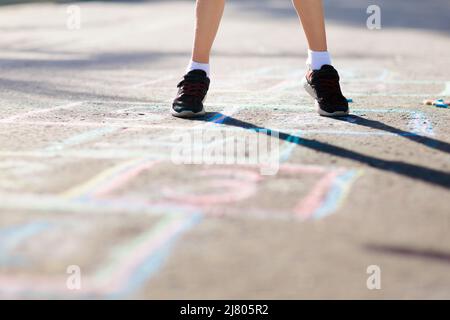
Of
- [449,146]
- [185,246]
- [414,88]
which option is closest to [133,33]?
[414,88]

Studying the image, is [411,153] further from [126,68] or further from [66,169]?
[126,68]

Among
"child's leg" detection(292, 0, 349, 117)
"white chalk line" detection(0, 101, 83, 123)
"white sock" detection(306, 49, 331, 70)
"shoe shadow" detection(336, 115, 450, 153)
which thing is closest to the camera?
"shoe shadow" detection(336, 115, 450, 153)

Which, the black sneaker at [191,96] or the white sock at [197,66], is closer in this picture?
the black sneaker at [191,96]

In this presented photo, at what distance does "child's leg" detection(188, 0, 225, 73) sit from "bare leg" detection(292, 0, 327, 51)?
37 cm

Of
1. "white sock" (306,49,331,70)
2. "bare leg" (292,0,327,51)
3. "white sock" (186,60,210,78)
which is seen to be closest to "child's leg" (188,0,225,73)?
"white sock" (186,60,210,78)

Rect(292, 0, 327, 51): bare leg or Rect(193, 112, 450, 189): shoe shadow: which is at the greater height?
Rect(292, 0, 327, 51): bare leg

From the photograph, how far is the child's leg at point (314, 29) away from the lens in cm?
346

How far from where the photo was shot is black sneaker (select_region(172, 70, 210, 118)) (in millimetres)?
3330

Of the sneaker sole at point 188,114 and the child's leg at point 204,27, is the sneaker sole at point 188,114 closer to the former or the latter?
the sneaker sole at point 188,114

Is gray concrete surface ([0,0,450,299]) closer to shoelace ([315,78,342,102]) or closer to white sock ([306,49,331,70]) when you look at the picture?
shoelace ([315,78,342,102])

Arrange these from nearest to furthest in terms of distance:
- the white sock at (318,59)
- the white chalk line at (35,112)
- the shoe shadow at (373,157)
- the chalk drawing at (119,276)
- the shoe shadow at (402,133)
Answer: the chalk drawing at (119,276) < the shoe shadow at (373,157) < the shoe shadow at (402,133) < the white chalk line at (35,112) < the white sock at (318,59)

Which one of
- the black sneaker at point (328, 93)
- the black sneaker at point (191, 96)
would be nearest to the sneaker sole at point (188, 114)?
the black sneaker at point (191, 96)

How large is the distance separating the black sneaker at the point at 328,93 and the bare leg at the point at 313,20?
4.9 inches

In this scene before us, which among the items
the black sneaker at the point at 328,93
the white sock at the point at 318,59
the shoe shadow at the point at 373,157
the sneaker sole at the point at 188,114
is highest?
the white sock at the point at 318,59
